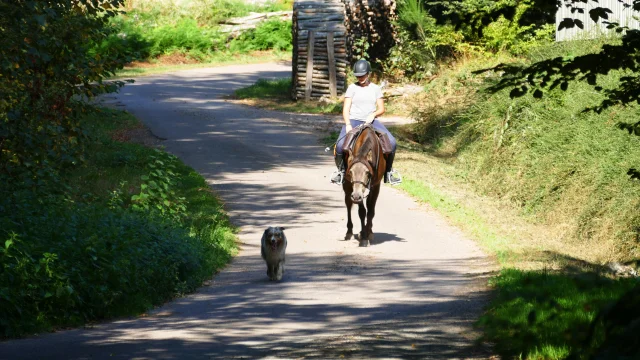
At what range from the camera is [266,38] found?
5550 centimetres

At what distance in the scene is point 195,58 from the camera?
52.9m

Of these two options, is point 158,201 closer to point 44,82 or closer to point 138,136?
point 44,82

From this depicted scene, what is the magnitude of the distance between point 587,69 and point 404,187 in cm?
1469

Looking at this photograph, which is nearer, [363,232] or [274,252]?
[274,252]

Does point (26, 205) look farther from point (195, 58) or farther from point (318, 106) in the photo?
point (195, 58)

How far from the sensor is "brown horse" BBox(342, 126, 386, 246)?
15797mm

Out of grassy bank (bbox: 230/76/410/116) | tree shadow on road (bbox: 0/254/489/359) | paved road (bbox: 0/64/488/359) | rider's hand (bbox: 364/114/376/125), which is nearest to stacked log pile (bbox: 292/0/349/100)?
grassy bank (bbox: 230/76/410/116)

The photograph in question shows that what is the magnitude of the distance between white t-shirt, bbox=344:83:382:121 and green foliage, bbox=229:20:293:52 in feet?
128

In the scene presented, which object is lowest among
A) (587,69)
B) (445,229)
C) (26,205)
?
(445,229)

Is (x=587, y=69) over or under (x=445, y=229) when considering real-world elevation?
over

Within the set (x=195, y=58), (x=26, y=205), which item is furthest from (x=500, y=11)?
(x=195, y=58)

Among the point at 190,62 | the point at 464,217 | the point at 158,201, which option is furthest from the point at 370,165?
the point at 190,62

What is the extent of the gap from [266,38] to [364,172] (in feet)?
133

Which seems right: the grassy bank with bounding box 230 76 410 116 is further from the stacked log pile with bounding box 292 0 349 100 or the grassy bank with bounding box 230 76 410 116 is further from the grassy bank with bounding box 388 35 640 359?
the grassy bank with bounding box 388 35 640 359
